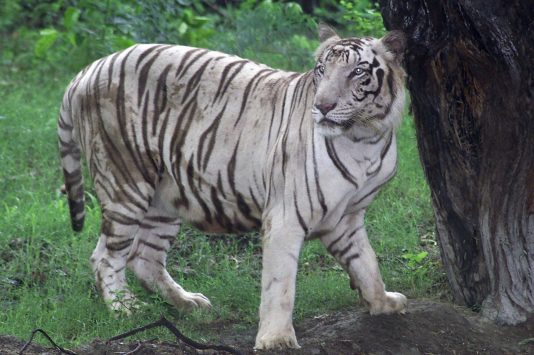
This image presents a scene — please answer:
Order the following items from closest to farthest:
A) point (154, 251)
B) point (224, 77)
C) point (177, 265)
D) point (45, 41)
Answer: point (224, 77) → point (154, 251) → point (177, 265) → point (45, 41)

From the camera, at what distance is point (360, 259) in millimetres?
5262

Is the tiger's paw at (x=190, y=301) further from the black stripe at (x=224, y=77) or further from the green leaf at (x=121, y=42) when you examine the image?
the green leaf at (x=121, y=42)

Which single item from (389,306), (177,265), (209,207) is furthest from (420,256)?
(177,265)

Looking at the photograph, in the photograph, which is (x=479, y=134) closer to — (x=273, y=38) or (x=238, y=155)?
(x=238, y=155)

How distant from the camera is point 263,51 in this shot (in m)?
9.34

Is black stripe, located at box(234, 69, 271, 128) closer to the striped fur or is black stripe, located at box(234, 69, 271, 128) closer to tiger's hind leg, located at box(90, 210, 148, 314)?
the striped fur

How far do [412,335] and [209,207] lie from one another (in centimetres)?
120

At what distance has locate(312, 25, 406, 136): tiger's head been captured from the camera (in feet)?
15.2

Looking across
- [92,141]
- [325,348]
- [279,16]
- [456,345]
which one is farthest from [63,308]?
[279,16]

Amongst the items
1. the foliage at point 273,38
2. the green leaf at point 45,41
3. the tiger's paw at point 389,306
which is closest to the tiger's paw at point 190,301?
the tiger's paw at point 389,306

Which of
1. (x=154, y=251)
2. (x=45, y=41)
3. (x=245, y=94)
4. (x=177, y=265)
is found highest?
(x=245, y=94)

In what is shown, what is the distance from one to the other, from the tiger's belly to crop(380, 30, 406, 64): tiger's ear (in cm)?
102

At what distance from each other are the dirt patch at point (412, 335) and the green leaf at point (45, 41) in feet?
18.3

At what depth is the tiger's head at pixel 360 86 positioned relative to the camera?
15.2 feet
